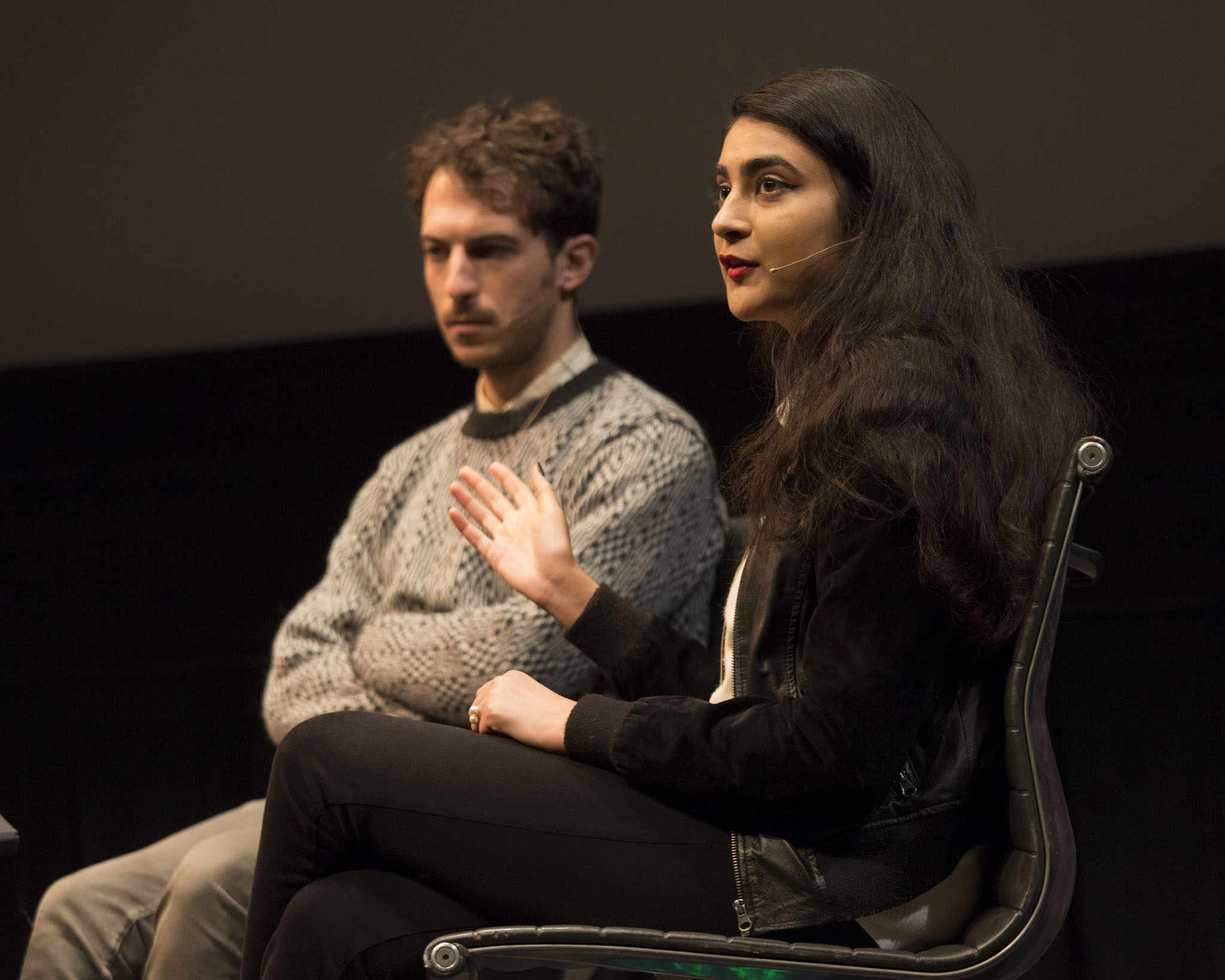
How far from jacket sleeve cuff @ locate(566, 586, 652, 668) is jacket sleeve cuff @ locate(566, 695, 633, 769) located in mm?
225

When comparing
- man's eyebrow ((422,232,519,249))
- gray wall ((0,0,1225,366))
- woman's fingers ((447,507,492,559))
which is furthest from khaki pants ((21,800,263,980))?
gray wall ((0,0,1225,366))

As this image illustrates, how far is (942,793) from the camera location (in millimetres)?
1125

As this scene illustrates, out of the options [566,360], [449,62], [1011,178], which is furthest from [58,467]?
[1011,178]

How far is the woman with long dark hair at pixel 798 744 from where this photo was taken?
1.07 m

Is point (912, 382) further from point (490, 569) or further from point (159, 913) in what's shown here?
point (159, 913)

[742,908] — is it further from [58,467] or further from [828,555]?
[58,467]

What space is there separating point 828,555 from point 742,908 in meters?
0.28

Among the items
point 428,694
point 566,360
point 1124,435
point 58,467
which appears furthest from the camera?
point 58,467

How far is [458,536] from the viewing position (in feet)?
6.12

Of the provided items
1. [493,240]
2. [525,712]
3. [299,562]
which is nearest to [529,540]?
[525,712]

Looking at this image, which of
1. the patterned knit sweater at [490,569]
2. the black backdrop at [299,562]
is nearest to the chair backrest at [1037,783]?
the patterned knit sweater at [490,569]

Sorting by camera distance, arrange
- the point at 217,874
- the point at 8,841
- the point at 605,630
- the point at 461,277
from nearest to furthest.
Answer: the point at 8,841
the point at 605,630
the point at 217,874
the point at 461,277

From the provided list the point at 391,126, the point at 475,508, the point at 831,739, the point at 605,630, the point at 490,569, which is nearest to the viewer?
the point at 831,739

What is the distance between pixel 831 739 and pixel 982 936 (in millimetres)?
199
